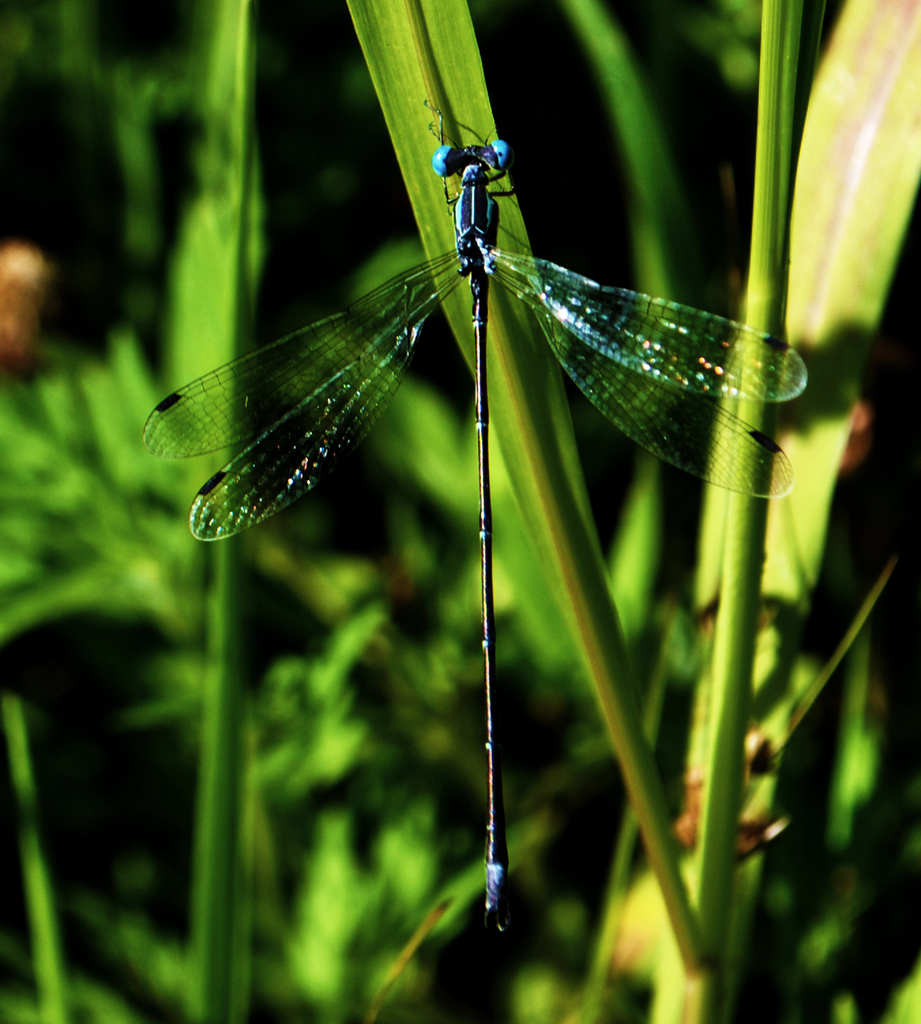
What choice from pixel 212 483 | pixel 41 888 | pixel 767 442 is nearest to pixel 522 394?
pixel 767 442

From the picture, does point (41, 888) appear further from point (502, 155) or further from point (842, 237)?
point (842, 237)

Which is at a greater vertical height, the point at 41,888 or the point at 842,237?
the point at 842,237

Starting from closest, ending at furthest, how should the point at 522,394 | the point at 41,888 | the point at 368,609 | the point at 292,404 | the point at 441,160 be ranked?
the point at 522,394 < the point at 441,160 < the point at 41,888 < the point at 292,404 < the point at 368,609

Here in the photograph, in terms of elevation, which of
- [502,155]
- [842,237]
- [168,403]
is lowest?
[842,237]

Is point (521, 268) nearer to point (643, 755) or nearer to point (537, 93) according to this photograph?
point (643, 755)

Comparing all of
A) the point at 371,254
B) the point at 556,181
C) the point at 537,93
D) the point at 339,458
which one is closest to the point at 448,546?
the point at 339,458

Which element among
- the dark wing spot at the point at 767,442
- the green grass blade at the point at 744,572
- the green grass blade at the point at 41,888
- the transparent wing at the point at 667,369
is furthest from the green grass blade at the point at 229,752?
the dark wing spot at the point at 767,442

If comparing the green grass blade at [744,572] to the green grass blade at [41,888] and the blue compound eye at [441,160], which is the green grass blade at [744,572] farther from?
the green grass blade at [41,888]

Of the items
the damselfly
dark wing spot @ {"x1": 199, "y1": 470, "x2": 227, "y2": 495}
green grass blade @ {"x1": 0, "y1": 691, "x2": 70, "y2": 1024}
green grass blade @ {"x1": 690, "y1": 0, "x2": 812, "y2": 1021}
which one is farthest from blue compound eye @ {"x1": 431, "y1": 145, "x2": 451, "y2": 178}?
green grass blade @ {"x1": 0, "y1": 691, "x2": 70, "y2": 1024}
